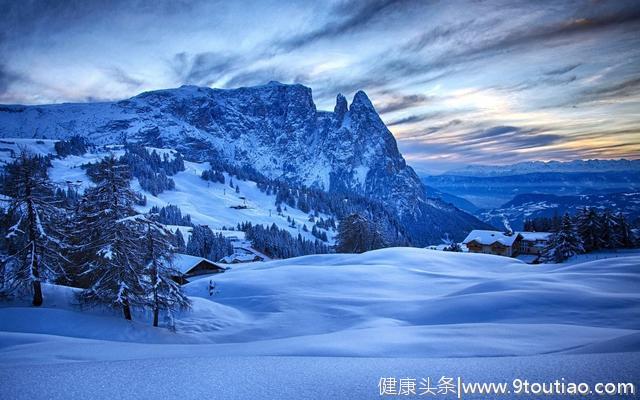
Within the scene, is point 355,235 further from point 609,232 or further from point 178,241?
point 609,232

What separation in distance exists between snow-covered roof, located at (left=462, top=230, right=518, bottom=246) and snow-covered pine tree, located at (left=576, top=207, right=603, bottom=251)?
18315 mm

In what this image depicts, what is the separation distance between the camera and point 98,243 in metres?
17.1

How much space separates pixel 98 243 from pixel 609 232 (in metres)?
Result: 71.9

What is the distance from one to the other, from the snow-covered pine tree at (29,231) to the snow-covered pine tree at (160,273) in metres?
5.32

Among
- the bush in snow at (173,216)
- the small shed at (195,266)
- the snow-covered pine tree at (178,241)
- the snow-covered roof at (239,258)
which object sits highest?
the bush in snow at (173,216)

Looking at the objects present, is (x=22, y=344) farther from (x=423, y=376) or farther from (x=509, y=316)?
(x=509, y=316)

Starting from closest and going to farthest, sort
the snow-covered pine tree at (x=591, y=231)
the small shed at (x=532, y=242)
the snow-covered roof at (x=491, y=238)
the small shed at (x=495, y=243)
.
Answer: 1. the snow-covered pine tree at (x=591, y=231)
2. the small shed at (x=495, y=243)
3. the snow-covered roof at (x=491, y=238)
4. the small shed at (x=532, y=242)

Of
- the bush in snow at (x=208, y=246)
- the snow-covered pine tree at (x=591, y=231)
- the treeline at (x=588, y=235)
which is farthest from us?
the bush in snow at (x=208, y=246)

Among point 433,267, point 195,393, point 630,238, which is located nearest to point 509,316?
point 195,393

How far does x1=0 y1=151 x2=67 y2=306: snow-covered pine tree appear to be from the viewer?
1741 centimetres

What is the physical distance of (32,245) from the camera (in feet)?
58.3

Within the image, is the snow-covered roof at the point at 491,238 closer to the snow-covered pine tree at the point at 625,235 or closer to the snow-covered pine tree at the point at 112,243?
the snow-covered pine tree at the point at 625,235

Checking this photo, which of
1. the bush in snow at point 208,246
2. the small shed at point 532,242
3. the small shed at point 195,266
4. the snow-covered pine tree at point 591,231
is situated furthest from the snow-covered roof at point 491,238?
the bush in snow at point 208,246

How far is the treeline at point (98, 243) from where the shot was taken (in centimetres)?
1680
